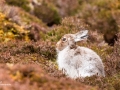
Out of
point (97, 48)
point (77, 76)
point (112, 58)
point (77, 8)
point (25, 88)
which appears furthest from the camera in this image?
point (77, 8)

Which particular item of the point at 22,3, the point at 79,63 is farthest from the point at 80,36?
the point at 22,3

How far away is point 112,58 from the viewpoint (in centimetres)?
1037

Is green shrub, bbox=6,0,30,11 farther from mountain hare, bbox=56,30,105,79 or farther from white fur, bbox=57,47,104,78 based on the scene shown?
white fur, bbox=57,47,104,78

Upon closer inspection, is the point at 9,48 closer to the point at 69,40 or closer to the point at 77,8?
the point at 69,40

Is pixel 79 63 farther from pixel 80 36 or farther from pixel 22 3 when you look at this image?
pixel 22 3

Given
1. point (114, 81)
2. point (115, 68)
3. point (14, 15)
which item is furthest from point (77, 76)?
point (14, 15)

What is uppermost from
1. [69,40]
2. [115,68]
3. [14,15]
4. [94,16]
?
[94,16]

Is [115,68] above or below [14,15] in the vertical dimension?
below

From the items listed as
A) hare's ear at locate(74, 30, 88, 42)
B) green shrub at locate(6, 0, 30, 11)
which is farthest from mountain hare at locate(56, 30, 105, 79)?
green shrub at locate(6, 0, 30, 11)

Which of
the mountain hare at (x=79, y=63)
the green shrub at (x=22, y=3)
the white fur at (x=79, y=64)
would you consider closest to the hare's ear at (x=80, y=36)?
the mountain hare at (x=79, y=63)

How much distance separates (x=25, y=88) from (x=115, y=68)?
18.0ft

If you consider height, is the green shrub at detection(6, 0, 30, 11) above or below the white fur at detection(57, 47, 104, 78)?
above

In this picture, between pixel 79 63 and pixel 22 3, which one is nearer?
pixel 79 63

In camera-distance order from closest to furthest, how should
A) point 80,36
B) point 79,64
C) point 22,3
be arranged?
point 79,64 < point 80,36 < point 22,3
